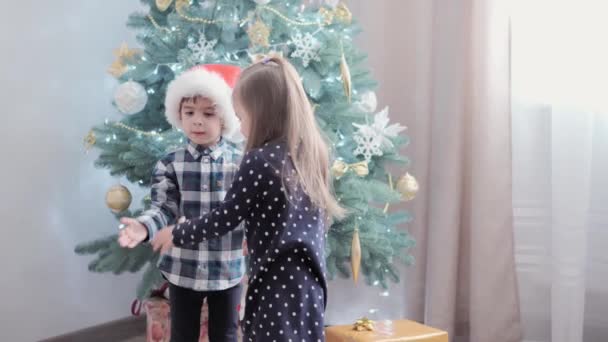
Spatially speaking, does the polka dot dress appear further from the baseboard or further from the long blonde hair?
the baseboard

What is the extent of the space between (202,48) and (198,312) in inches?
35.1

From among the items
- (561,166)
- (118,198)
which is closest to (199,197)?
(118,198)

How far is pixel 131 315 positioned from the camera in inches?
124

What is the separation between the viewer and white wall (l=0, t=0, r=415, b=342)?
2.67m

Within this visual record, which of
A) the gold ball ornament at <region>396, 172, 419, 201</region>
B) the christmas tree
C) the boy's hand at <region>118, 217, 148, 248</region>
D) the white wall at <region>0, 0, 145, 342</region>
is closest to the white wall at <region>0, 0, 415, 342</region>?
the white wall at <region>0, 0, 145, 342</region>

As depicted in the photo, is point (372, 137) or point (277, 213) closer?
point (277, 213)

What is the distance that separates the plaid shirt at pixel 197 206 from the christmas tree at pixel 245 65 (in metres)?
0.27

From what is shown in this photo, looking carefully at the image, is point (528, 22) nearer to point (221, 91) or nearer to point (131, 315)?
point (221, 91)

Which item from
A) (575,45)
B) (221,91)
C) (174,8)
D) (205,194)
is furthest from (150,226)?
(575,45)

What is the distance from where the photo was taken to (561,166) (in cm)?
263

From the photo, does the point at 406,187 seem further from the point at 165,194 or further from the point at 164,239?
the point at 164,239

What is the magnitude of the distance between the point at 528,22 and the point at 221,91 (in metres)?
1.35

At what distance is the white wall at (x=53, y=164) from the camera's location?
105 inches

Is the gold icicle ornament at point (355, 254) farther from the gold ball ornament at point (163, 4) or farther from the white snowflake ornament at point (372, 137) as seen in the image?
the gold ball ornament at point (163, 4)
